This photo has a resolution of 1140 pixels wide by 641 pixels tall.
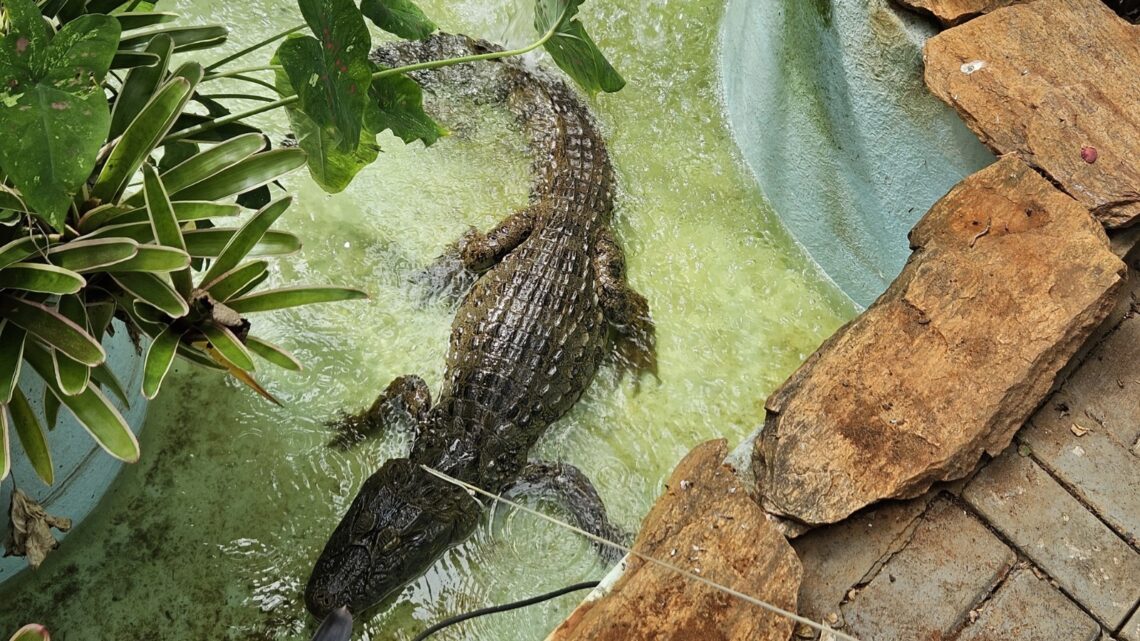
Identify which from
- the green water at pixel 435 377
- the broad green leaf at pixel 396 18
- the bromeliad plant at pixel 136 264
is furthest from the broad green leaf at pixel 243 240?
the green water at pixel 435 377

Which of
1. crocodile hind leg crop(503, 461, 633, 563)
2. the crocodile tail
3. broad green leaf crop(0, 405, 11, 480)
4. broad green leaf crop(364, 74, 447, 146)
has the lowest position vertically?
crocodile hind leg crop(503, 461, 633, 563)

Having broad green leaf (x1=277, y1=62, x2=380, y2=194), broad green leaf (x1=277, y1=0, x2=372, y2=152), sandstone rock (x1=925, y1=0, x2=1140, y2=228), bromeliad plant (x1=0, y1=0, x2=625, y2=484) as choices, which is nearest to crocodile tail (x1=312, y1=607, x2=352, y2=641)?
bromeliad plant (x1=0, y1=0, x2=625, y2=484)

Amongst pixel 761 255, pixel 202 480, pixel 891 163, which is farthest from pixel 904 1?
pixel 202 480

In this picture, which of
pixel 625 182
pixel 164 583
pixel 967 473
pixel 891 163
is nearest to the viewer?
pixel 967 473

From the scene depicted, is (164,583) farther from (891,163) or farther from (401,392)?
(891,163)

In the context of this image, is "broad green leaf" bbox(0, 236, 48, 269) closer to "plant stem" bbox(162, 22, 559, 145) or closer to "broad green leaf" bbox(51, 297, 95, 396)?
"broad green leaf" bbox(51, 297, 95, 396)
